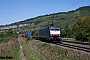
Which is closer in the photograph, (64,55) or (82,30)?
(64,55)

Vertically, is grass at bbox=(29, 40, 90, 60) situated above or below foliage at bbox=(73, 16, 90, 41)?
below

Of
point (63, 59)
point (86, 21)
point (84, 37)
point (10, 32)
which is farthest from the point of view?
point (10, 32)

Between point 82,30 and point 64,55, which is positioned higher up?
point 82,30

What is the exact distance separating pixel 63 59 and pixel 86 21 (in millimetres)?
58861

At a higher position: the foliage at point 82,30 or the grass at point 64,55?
the foliage at point 82,30

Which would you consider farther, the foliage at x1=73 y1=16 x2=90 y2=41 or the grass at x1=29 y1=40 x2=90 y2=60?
the foliage at x1=73 y1=16 x2=90 y2=41

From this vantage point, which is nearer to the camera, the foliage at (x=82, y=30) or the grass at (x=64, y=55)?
the grass at (x=64, y=55)

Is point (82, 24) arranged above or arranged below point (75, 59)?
above

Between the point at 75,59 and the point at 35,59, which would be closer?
the point at 75,59

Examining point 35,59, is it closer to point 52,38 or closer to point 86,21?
point 52,38

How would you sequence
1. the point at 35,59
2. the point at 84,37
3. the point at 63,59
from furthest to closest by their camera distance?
the point at 84,37 → the point at 35,59 → the point at 63,59

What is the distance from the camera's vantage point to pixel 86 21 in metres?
73.6

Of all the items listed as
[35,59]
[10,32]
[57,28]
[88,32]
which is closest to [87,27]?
[88,32]

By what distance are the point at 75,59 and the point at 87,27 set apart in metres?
55.4
